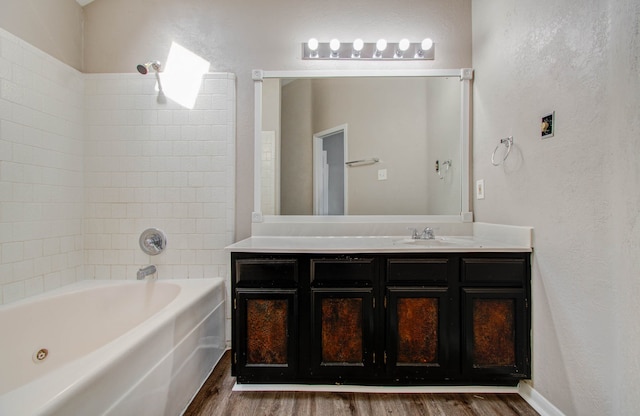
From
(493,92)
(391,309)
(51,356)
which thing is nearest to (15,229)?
(51,356)

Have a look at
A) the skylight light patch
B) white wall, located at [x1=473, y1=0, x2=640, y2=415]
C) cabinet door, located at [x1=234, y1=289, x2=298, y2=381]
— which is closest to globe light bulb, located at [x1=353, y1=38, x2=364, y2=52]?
white wall, located at [x1=473, y1=0, x2=640, y2=415]

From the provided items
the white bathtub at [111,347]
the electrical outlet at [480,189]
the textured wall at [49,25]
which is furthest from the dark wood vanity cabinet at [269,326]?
the textured wall at [49,25]

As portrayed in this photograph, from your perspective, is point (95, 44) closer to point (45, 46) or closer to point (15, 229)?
point (45, 46)

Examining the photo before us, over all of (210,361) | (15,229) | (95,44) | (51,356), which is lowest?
(210,361)

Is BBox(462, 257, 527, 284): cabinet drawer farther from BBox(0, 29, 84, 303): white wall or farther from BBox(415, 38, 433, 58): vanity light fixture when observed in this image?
BBox(0, 29, 84, 303): white wall

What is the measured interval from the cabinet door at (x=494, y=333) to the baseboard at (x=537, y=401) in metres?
0.07

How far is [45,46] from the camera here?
1.75 m

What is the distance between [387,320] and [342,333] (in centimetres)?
25

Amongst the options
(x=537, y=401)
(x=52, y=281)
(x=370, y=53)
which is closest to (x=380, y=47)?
(x=370, y=53)

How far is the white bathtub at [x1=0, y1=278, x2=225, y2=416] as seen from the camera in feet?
2.73

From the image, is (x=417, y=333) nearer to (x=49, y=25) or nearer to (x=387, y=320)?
(x=387, y=320)

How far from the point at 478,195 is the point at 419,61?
1.08m

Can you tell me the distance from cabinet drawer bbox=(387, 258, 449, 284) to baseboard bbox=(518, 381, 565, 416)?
0.71 m

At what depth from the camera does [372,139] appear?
80.7 inches
